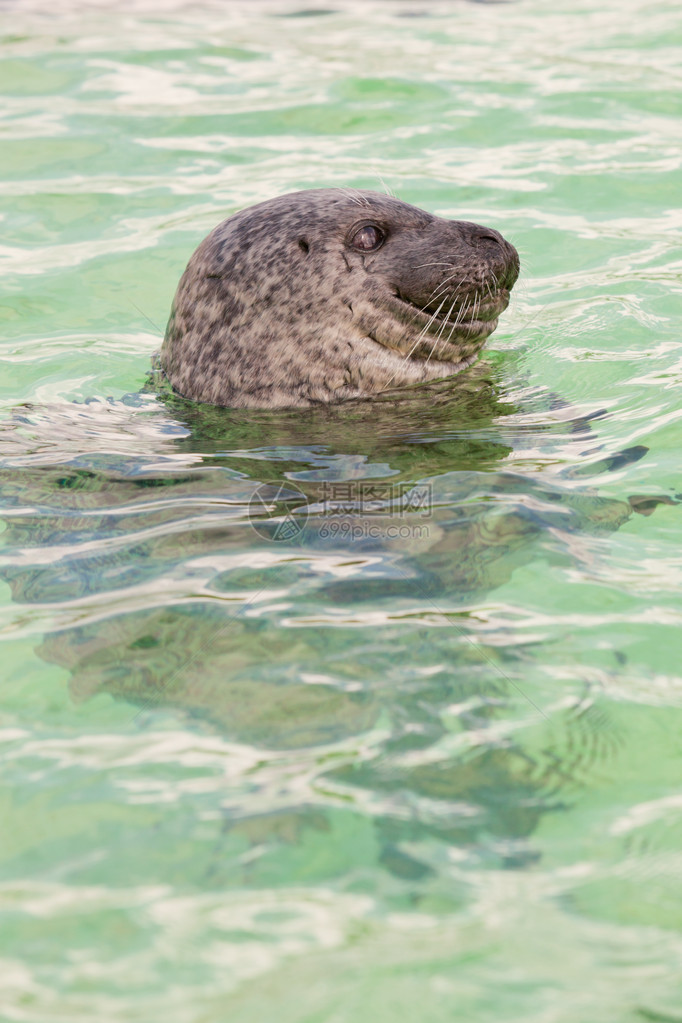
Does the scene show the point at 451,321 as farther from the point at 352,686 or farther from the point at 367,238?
the point at 352,686

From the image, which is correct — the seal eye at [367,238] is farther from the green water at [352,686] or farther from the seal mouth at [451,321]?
the green water at [352,686]

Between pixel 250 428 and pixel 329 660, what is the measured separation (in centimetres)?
174

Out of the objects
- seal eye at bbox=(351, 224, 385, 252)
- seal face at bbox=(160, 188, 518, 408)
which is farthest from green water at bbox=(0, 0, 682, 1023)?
seal eye at bbox=(351, 224, 385, 252)

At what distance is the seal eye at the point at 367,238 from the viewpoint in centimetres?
482

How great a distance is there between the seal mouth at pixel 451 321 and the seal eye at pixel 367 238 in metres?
0.25

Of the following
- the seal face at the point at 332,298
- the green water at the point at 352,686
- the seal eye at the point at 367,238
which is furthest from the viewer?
the seal eye at the point at 367,238

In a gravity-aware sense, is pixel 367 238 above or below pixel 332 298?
above

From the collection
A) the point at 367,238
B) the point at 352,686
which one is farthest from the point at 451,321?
the point at 352,686

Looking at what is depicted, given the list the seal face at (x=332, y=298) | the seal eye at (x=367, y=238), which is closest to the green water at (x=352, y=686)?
the seal face at (x=332, y=298)

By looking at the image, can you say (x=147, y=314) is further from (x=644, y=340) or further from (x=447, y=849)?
(x=447, y=849)

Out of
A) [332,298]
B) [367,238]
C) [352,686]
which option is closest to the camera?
[352,686]

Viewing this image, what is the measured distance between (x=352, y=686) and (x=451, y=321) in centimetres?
238

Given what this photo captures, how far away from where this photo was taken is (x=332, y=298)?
471 centimetres

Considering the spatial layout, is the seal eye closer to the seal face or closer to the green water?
the seal face
